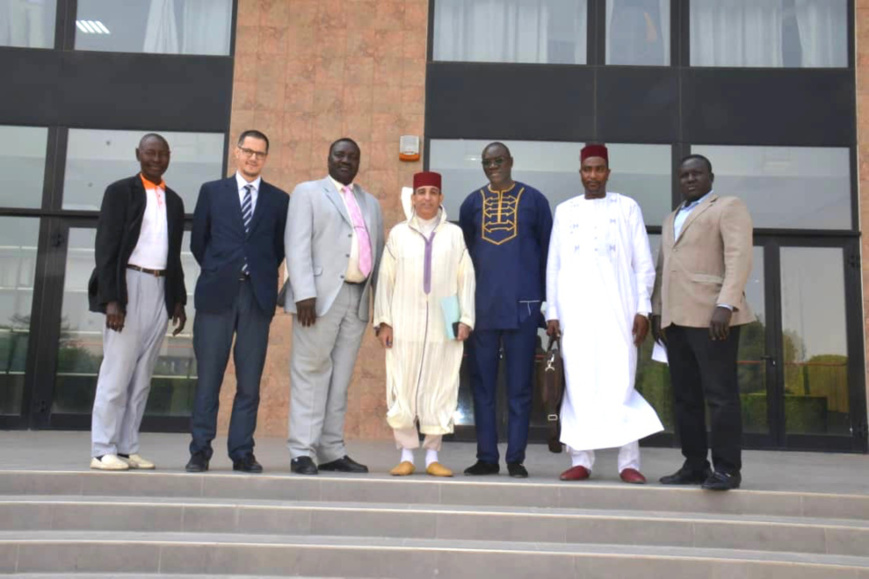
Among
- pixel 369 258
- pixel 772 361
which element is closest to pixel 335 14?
pixel 369 258

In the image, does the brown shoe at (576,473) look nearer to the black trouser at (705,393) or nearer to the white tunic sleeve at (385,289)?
the black trouser at (705,393)

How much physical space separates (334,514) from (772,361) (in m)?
5.35

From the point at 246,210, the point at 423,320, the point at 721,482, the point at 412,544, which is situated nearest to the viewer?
the point at 412,544

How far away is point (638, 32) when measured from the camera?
349 inches

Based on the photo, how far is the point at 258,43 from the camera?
8.79 m

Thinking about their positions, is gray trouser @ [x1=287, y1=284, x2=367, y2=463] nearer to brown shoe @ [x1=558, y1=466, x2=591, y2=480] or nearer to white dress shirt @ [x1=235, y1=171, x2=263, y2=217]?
white dress shirt @ [x1=235, y1=171, x2=263, y2=217]

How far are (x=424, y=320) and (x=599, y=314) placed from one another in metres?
1.08

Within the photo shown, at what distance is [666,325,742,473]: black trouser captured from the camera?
195 inches

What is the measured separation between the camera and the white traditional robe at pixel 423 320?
545 centimetres

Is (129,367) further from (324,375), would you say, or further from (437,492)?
(437,492)

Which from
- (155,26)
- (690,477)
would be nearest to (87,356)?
(155,26)

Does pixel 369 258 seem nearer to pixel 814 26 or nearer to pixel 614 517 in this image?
pixel 614 517

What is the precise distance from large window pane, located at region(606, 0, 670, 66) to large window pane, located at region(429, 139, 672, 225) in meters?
0.91

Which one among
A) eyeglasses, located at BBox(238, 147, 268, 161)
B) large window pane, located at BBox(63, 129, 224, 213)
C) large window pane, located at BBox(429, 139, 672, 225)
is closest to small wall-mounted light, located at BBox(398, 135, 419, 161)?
large window pane, located at BBox(429, 139, 672, 225)
